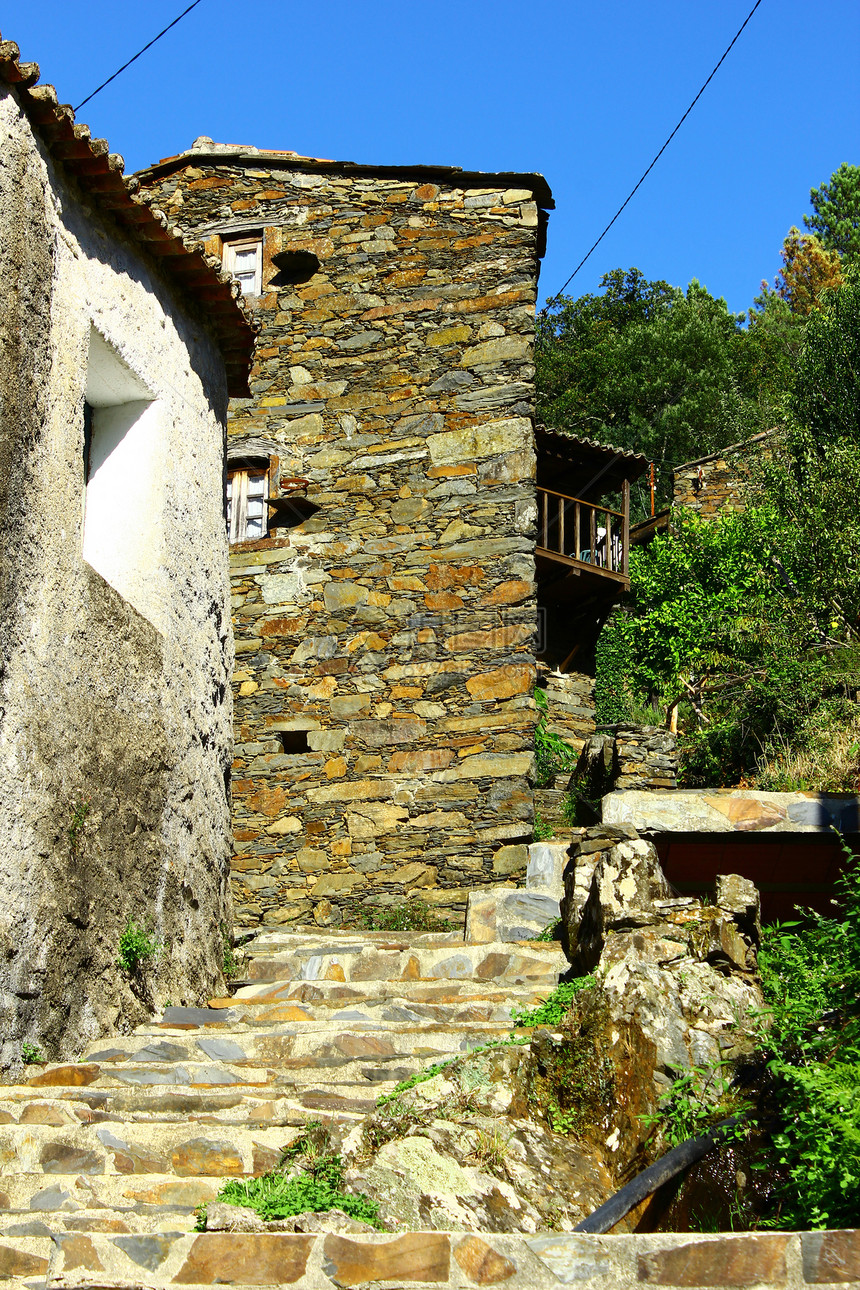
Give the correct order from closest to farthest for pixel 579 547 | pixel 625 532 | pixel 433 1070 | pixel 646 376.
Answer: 1. pixel 433 1070
2. pixel 579 547
3. pixel 625 532
4. pixel 646 376

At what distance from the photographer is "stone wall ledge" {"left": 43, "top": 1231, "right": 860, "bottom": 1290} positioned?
10.2 ft

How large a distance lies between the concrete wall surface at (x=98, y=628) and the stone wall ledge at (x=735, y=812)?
297 cm

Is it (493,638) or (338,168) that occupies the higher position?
(338,168)

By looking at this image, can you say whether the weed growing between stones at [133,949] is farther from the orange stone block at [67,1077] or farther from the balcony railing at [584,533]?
the balcony railing at [584,533]

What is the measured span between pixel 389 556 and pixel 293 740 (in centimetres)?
168

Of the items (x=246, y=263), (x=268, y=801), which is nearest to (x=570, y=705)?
(x=268, y=801)

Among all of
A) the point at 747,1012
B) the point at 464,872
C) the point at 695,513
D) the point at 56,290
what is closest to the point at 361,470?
the point at 464,872

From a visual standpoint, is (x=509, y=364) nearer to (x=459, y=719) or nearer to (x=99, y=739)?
(x=459, y=719)

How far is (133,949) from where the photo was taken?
568cm

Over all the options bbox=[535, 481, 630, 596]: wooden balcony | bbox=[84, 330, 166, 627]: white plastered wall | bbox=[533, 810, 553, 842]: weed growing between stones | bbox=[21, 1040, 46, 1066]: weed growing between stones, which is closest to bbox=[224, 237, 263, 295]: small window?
bbox=[535, 481, 630, 596]: wooden balcony

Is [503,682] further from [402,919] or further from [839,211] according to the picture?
[839,211]

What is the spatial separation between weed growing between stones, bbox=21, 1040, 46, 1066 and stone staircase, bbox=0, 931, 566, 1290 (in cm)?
7

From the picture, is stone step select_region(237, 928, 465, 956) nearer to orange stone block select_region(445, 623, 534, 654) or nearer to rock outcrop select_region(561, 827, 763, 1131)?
rock outcrop select_region(561, 827, 763, 1131)

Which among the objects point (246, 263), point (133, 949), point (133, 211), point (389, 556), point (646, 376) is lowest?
point (133, 949)
